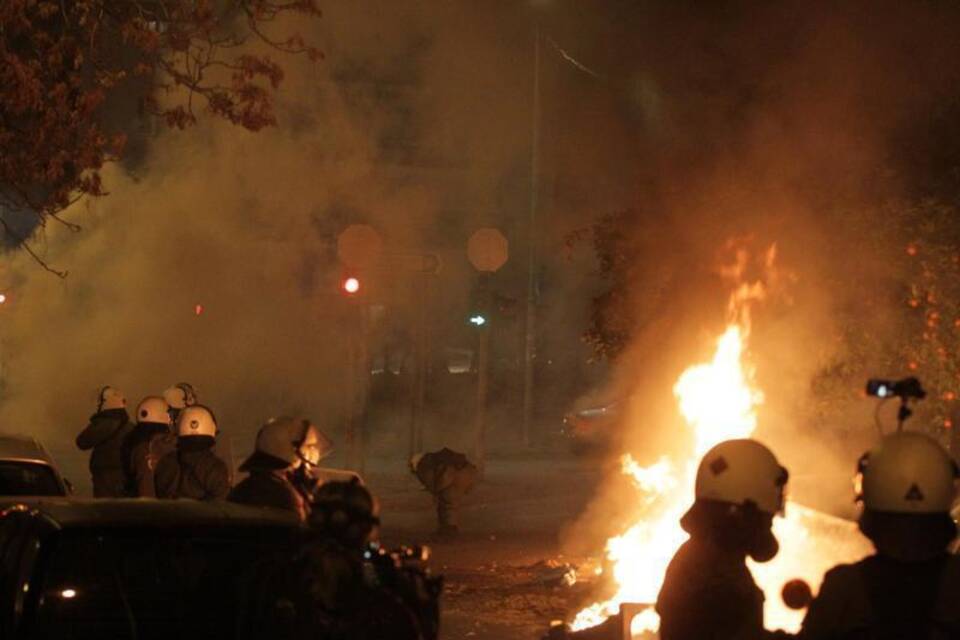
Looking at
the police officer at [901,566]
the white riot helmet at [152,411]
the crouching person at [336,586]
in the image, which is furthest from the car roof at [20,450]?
the police officer at [901,566]

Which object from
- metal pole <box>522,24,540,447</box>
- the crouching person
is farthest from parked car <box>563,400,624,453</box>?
the crouching person

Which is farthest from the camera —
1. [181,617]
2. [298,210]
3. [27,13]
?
[298,210]

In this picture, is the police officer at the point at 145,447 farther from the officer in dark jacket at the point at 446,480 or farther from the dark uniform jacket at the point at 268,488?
the officer in dark jacket at the point at 446,480

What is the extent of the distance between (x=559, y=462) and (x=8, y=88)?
14668 mm

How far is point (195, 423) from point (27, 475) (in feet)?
5.22

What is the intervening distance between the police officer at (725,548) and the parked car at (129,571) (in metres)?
1.50

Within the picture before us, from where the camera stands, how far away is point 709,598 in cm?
345

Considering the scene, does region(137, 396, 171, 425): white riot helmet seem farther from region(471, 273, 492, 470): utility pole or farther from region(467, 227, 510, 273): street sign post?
region(467, 227, 510, 273): street sign post

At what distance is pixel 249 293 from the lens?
2294cm

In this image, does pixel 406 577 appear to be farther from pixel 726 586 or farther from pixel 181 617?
pixel 726 586

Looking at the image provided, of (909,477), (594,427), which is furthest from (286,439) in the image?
(594,427)

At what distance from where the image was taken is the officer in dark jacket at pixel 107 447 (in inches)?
351

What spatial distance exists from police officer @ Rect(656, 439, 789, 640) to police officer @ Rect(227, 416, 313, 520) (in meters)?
2.39

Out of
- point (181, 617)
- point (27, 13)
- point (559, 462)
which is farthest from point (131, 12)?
point (559, 462)
